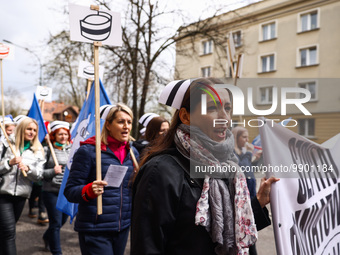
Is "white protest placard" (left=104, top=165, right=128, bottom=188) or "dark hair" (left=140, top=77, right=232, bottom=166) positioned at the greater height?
"dark hair" (left=140, top=77, right=232, bottom=166)

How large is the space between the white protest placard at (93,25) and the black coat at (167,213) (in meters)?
1.70

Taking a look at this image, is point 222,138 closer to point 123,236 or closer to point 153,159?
point 153,159

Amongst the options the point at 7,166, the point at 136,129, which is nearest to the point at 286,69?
the point at 136,129

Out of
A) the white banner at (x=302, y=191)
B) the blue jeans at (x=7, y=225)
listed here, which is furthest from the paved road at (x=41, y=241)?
the white banner at (x=302, y=191)

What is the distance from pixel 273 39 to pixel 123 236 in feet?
80.6

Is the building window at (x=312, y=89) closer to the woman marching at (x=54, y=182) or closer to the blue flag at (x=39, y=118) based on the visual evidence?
the woman marching at (x=54, y=182)

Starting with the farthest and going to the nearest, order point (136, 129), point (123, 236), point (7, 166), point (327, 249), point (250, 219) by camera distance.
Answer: point (136, 129) < point (7, 166) < point (123, 236) < point (327, 249) < point (250, 219)

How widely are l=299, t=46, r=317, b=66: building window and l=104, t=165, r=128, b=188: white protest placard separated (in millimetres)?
22486

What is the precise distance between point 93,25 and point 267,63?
24072mm

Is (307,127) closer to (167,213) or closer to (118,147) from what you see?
(167,213)

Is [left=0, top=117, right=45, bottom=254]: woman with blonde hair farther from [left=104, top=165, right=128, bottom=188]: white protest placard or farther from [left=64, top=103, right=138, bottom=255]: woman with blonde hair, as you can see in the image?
[left=104, top=165, right=128, bottom=188]: white protest placard

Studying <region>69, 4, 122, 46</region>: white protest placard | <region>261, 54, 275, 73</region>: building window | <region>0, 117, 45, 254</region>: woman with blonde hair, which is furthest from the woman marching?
<region>261, 54, 275, 73</region>: building window

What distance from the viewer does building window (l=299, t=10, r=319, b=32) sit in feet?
75.2

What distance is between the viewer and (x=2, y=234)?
339cm
